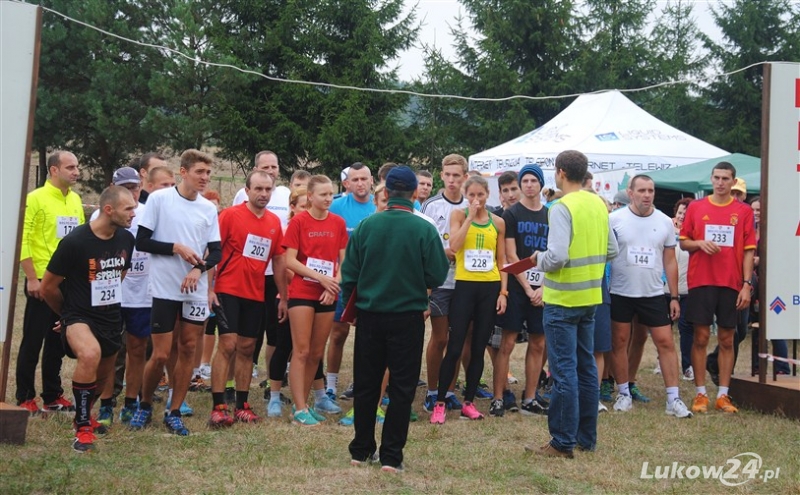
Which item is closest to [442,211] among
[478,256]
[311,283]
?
[478,256]

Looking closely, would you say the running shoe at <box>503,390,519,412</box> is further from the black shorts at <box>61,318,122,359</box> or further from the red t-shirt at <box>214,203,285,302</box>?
the black shorts at <box>61,318,122,359</box>

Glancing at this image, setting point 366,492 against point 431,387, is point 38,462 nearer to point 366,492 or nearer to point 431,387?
point 366,492

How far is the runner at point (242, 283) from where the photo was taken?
6.52m

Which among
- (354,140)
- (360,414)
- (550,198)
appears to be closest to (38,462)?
(360,414)

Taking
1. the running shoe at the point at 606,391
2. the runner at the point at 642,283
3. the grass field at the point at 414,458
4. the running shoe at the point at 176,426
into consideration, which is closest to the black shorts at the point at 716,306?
the runner at the point at 642,283

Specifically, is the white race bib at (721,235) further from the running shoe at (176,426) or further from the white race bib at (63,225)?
the white race bib at (63,225)

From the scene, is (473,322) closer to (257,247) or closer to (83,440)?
(257,247)

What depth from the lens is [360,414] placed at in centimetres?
537

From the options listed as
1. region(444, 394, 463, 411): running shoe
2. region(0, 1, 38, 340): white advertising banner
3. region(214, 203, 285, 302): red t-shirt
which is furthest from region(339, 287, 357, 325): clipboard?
region(444, 394, 463, 411): running shoe

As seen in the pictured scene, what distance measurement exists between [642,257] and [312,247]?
2.80 meters

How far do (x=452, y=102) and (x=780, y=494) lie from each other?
27497 mm

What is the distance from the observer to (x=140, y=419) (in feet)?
20.8

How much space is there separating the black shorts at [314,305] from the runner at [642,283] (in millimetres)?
2473

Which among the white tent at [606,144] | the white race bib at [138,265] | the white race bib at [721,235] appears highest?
the white tent at [606,144]
